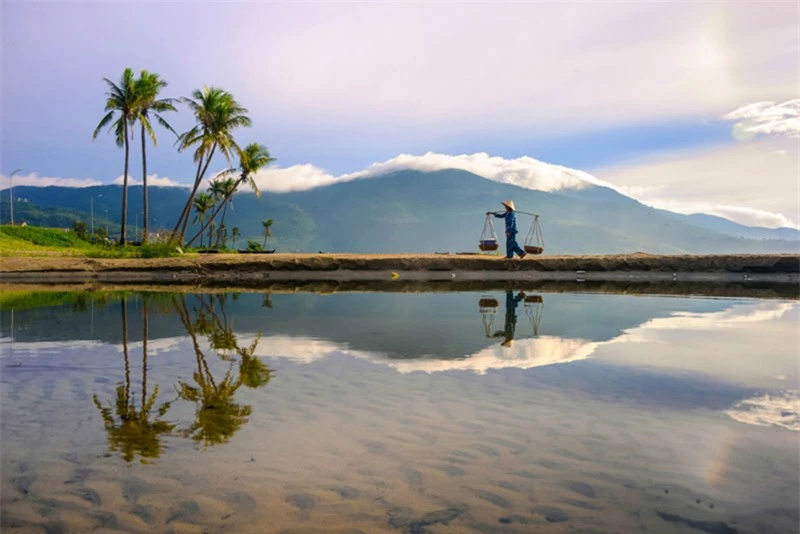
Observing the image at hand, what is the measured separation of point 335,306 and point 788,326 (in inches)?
520

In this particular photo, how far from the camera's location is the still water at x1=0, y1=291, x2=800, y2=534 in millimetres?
4250

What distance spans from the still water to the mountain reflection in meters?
0.04

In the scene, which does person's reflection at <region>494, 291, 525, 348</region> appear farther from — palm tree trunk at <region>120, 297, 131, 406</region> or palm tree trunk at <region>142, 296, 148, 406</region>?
palm tree trunk at <region>120, 297, 131, 406</region>

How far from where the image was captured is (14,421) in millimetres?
6332

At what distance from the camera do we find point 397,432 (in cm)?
601

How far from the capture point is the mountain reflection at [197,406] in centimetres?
573

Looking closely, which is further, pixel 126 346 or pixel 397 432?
pixel 126 346

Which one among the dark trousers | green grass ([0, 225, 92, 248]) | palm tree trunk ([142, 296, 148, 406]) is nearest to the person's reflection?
palm tree trunk ([142, 296, 148, 406])

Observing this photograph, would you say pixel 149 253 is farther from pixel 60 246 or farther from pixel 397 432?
pixel 397 432

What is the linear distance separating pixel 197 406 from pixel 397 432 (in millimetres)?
2575

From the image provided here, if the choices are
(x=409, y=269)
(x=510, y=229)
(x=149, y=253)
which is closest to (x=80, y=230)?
(x=149, y=253)

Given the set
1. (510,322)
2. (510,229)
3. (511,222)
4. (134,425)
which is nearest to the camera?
(134,425)

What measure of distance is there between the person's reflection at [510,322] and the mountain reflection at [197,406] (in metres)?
5.19

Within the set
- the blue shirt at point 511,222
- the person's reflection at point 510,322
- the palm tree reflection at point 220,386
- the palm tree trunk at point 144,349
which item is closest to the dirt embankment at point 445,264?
the blue shirt at point 511,222
